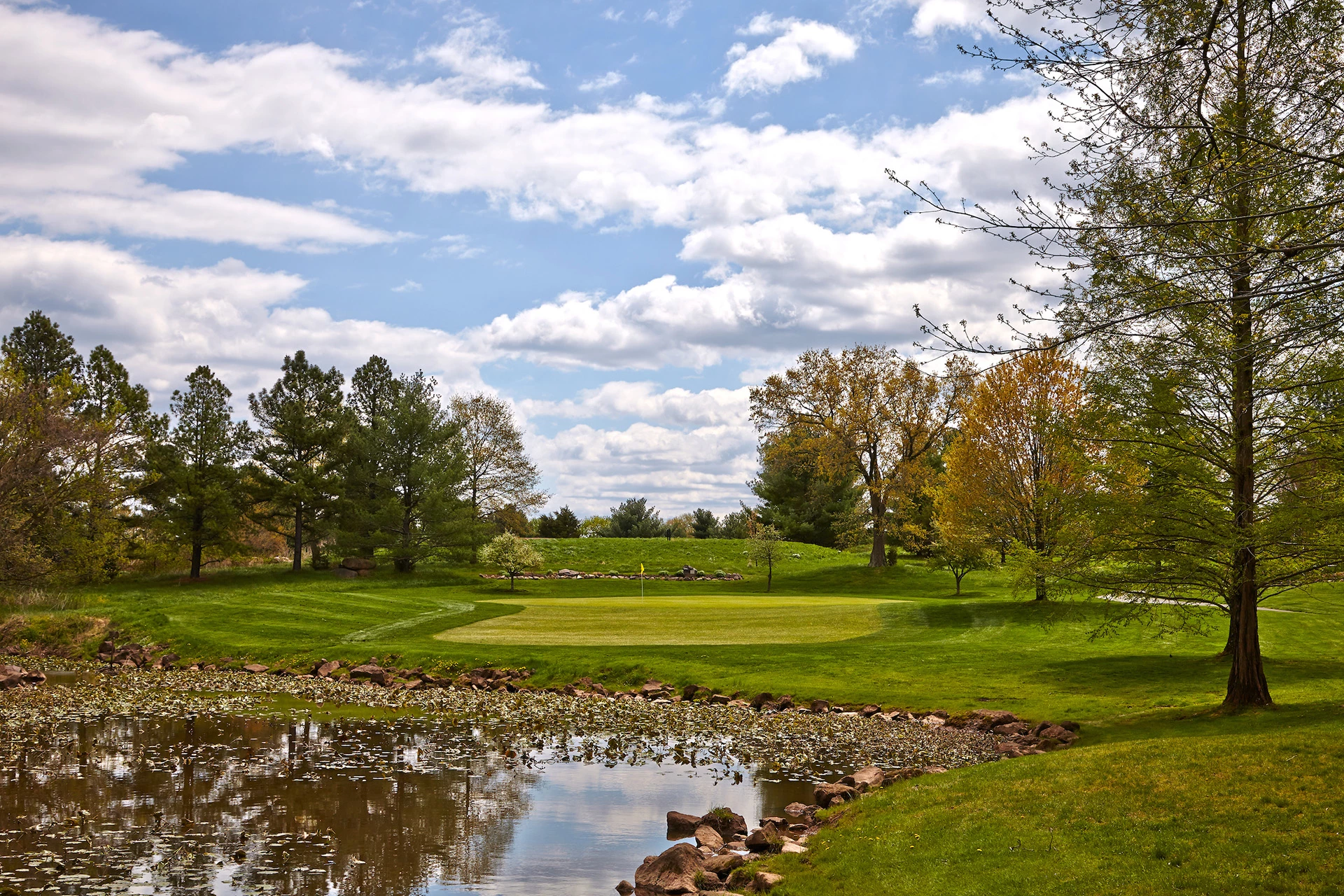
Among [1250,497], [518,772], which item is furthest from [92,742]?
[1250,497]

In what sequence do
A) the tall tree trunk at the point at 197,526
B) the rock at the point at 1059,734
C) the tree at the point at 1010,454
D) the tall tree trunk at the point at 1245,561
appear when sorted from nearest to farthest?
the tall tree trunk at the point at 1245,561, the rock at the point at 1059,734, the tree at the point at 1010,454, the tall tree trunk at the point at 197,526

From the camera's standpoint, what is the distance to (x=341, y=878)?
353 inches

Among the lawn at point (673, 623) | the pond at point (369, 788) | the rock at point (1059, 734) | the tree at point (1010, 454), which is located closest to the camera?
the pond at point (369, 788)

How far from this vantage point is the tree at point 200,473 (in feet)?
150

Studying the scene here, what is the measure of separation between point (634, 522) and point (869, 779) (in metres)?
63.3

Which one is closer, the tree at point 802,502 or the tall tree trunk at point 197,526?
the tall tree trunk at point 197,526

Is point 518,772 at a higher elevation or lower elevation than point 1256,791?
lower

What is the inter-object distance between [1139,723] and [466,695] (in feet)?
45.4

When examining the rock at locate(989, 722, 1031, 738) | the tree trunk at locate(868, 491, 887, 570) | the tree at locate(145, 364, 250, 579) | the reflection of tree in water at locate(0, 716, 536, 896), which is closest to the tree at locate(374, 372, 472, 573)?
the tree at locate(145, 364, 250, 579)

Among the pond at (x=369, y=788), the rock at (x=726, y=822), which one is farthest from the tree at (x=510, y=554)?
the rock at (x=726, y=822)

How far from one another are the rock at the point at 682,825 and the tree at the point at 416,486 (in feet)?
131

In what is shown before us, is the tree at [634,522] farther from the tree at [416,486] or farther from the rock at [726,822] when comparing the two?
the rock at [726,822]

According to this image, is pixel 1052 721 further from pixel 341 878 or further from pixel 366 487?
pixel 366 487

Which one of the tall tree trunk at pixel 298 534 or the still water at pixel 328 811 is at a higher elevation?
the tall tree trunk at pixel 298 534
